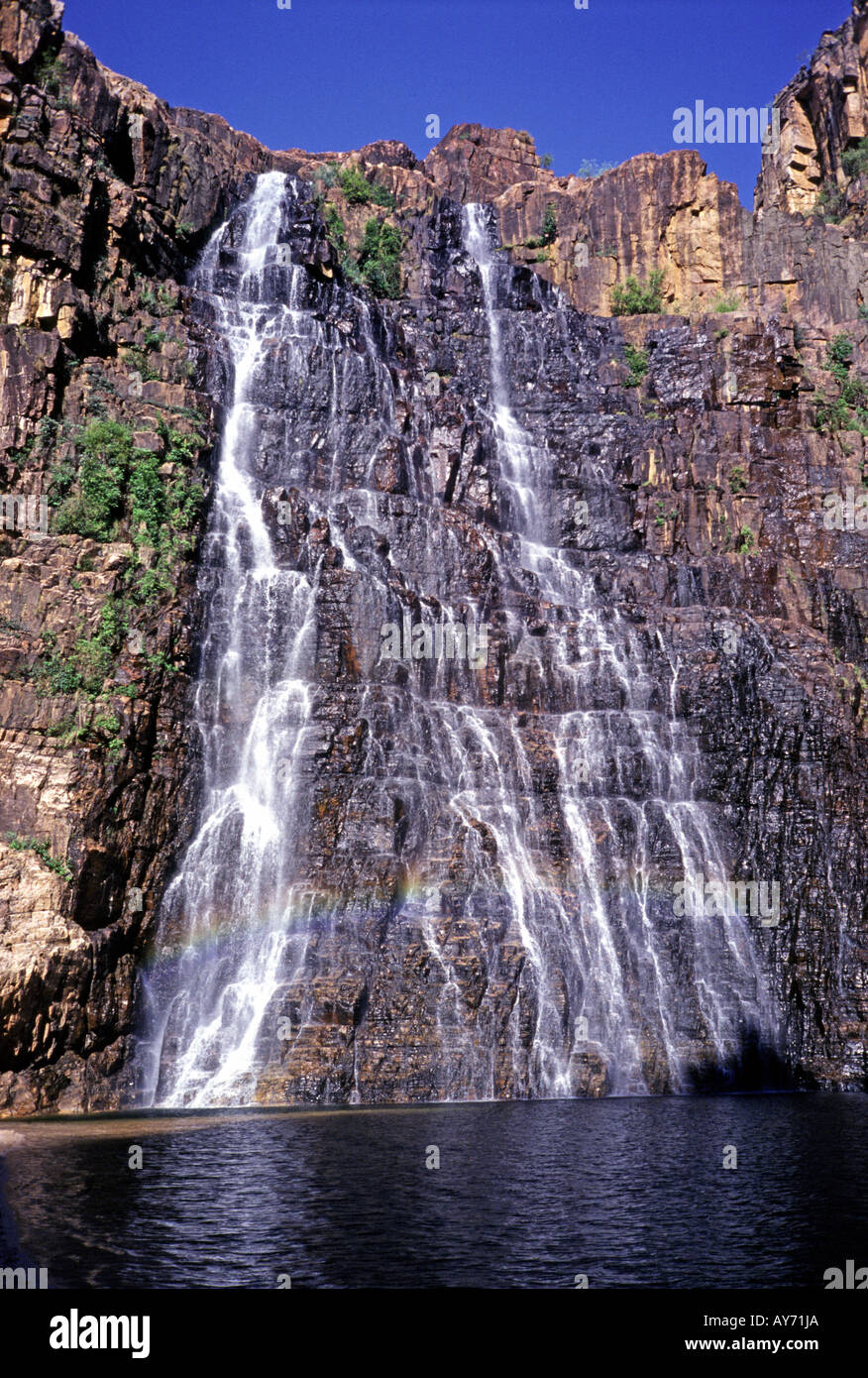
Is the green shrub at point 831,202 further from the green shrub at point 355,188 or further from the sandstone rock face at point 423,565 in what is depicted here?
the green shrub at point 355,188

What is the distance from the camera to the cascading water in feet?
76.3

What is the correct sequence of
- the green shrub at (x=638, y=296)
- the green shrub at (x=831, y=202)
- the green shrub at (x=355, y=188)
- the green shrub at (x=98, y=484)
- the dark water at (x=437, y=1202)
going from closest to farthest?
the dark water at (x=437, y=1202)
the green shrub at (x=98, y=484)
the green shrub at (x=638, y=296)
the green shrub at (x=831, y=202)
the green shrub at (x=355, y=188)

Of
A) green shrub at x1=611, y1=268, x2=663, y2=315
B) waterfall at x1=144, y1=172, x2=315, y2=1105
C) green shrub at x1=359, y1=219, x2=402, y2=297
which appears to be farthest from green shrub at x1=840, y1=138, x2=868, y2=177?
waterfall at x1=144, y1=172, x2=315, y2=1105

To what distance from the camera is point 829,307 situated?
48.7 m

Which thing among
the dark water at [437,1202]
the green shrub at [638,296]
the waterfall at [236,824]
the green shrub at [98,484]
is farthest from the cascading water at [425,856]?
the green shrub at [638,296]

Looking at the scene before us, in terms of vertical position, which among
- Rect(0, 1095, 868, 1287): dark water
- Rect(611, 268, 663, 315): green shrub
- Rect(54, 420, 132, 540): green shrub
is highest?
Rect(611, 268, 663, 315): green shrub

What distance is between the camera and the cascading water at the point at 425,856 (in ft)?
76.3

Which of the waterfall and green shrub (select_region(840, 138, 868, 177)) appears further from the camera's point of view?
green shrub (select_region(840, 138, 868, 177))

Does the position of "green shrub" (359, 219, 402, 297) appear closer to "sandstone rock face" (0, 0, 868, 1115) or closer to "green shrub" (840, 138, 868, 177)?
"sandstone rock face" (0, 0, 868, 1115)

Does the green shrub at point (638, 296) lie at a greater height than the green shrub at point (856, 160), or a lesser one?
lesser

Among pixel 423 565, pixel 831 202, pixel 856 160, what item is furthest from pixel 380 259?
pixel 423 565

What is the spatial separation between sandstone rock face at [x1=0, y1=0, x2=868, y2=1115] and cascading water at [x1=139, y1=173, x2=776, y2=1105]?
12 centimetres

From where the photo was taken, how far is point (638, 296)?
52125 millimetres

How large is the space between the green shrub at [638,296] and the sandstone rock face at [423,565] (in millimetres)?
1058
